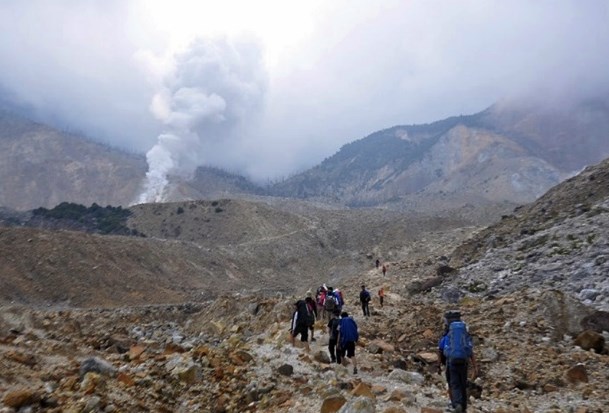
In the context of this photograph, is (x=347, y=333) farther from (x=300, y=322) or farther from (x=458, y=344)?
(x=458, y=344)

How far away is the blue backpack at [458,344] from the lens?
8016mm

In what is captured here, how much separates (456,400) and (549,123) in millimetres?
196038

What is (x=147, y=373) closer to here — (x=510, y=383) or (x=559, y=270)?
(x=510, y=383)

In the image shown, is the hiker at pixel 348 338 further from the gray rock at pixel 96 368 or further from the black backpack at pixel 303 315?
the gray rock at pixel 96 368

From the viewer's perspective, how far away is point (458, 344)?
8.06 m

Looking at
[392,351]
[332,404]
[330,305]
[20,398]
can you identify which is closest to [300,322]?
[330,305]

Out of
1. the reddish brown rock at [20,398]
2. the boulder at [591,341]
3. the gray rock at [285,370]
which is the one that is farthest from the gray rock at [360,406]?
the boulder at [591,341]

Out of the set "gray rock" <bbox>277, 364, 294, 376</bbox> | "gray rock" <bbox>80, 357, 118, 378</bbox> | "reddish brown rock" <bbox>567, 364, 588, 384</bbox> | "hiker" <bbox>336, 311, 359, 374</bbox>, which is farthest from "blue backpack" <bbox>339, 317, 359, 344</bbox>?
"gray rock" <bbox>80, 357, 118, 378</bbox>

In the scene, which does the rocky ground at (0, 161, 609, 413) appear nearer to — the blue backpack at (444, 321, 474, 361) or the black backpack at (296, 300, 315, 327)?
the black backpack at (296, 300, 315, 327)

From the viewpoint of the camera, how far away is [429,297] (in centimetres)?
2064

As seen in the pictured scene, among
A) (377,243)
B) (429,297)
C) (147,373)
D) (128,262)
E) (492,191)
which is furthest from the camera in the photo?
(492,191)

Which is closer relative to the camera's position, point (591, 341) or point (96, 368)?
point (96, 368)

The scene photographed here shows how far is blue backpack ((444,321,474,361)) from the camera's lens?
8.02m

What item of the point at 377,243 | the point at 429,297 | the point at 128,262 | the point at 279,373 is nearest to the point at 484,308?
the point at 429,297
